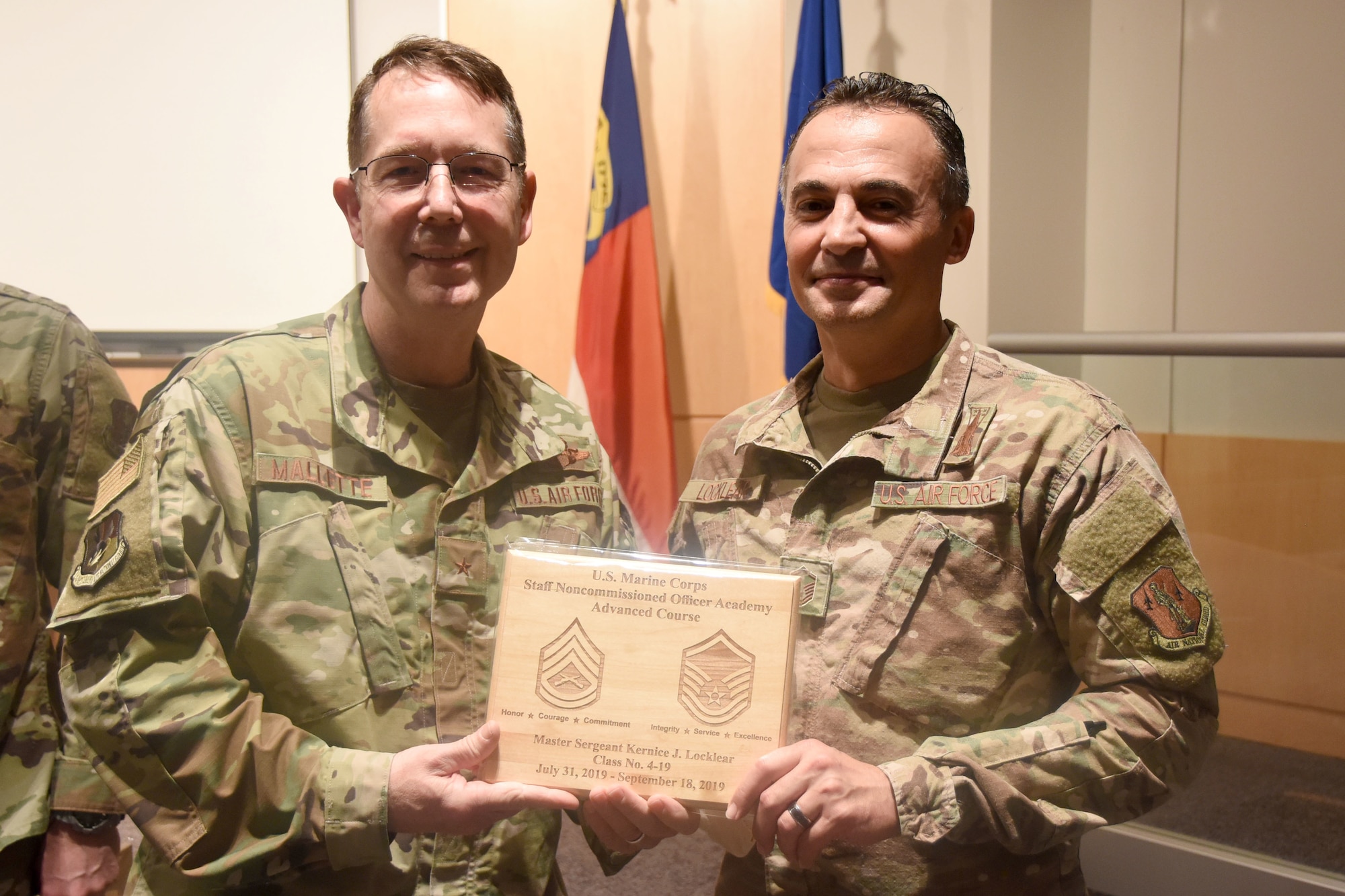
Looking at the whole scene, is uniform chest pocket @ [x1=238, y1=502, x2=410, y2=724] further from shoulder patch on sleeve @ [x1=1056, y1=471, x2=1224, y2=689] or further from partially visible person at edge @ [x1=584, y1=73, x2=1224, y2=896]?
shoulder patch on sleeve @ [x1=1056, y1=471, x2=1224, y2=689]

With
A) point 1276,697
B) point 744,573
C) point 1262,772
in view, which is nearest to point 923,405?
point 744,573

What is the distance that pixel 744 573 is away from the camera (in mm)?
1197

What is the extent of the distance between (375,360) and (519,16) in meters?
2.24

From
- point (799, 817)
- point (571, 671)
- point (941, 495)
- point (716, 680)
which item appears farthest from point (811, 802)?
point (941, 495)

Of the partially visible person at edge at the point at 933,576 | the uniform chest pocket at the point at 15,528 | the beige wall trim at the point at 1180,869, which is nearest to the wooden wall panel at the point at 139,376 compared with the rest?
the uniform chest pocket at the point at 15,528

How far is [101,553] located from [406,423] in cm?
42

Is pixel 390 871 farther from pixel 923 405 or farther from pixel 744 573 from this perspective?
pixel 923 405

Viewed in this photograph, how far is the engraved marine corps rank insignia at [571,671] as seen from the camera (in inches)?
46.6

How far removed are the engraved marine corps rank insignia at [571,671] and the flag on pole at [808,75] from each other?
174 centimetres

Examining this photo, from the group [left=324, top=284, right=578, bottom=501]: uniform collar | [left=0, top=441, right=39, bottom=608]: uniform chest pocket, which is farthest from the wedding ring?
[left=0, top=441, right=39, bottom=608]: uniform chest pocket

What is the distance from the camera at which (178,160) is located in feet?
10.4

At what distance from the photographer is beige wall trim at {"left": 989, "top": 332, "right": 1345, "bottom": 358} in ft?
7.30

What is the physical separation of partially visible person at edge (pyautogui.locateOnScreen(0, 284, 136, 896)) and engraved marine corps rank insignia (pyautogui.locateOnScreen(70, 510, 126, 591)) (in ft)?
1.18

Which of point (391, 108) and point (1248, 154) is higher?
point (1248, 154)
